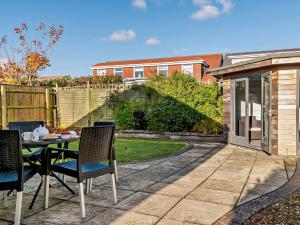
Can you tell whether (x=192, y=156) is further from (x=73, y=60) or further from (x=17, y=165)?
(x=73, y=60)

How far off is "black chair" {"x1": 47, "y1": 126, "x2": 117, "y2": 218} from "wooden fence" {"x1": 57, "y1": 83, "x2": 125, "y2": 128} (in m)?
7.88

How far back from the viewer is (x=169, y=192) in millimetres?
3928

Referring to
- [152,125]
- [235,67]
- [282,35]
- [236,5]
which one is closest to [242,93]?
[235,67]

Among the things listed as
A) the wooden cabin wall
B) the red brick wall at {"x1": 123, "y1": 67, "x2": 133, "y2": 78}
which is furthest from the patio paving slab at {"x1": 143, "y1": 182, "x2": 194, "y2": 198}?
the red brick wall at {"x1": 123, "y1": 67, "x2": 133, "y2": 78}

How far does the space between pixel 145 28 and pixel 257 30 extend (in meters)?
8.51

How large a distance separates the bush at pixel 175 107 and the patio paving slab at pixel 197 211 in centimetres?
600

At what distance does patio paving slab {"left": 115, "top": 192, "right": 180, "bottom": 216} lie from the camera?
3238 millimetres

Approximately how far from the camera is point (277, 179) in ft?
15.1

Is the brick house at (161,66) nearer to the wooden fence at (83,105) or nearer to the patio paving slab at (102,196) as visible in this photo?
the wooden fence at (83,105)

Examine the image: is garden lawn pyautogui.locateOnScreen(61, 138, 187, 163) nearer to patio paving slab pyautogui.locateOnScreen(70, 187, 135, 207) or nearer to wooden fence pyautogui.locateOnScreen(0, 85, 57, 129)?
patio paving slab pyautogui.locateOnScreen(70, 187, 135, 207)

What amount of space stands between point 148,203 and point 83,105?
918cm

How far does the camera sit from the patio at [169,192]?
3.05 metres

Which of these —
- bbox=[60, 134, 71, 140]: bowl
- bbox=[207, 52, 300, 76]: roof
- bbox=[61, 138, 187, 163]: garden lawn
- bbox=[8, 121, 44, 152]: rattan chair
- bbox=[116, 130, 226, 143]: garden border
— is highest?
→ bbox=[207, 52, 300, 76]: roof

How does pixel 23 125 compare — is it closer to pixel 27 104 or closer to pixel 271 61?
pixel 271 61
